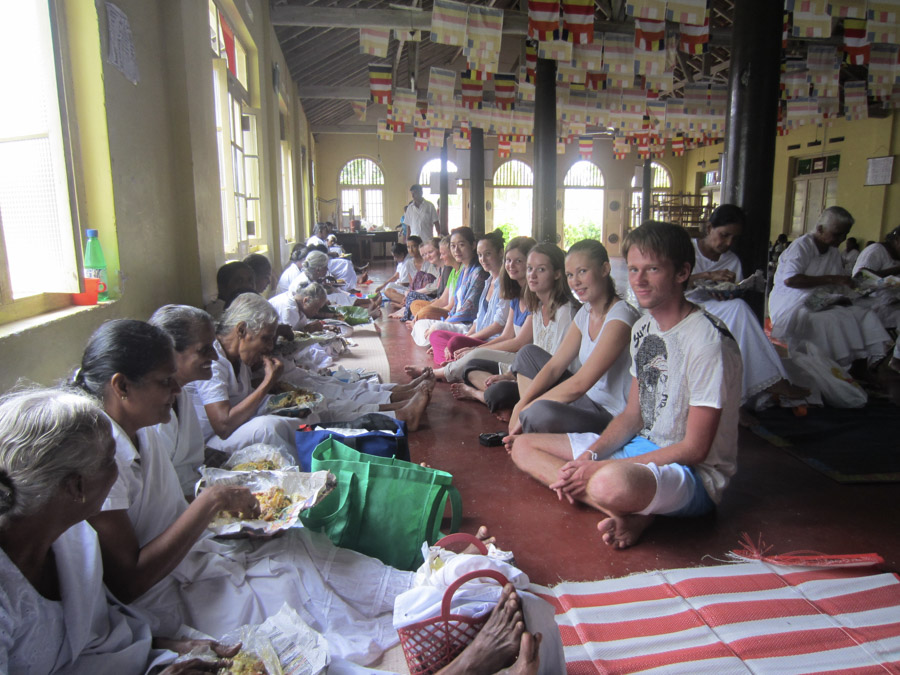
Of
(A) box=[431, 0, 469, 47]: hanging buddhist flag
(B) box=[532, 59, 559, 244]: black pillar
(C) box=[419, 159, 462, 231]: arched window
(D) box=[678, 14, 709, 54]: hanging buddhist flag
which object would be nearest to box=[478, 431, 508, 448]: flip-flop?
(A) box=[431, 0, 469, 47]: hanging buddhist flag

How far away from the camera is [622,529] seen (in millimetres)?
2342

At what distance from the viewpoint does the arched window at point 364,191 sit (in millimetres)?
20328

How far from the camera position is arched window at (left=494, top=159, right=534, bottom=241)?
21.1m

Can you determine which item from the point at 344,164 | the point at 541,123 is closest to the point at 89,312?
the point at 541,123

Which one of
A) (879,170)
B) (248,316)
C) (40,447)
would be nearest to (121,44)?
(248,316)

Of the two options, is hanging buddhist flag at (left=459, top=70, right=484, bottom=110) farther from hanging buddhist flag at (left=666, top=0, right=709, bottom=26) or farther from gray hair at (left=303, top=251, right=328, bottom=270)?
gray hair at (left=303, top=251, right=328, bottom=270)

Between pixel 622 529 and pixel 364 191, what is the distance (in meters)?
19.3

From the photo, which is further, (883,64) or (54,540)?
(883,64)

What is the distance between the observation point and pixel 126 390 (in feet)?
5.09

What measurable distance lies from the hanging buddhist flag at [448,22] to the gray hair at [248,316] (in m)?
4.00

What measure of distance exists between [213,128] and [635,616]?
12.6 feet

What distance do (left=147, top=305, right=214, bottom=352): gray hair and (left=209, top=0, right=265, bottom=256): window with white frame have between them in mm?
2572

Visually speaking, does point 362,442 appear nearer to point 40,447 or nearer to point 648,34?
point 40,447

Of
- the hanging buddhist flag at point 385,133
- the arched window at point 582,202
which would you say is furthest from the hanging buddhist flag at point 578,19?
the arched window at point 582,202
